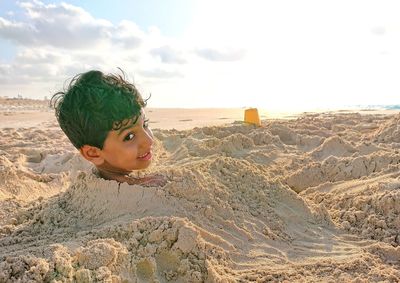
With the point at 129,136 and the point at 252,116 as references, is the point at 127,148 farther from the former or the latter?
the point at 252,116

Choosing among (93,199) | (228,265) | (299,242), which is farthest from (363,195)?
(93,199)

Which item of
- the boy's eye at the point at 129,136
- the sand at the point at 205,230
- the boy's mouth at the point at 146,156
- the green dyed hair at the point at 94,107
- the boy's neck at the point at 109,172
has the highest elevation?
the green dyed hair at the point at 94,107

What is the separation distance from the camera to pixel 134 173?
247cm

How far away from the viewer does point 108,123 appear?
2.15 m

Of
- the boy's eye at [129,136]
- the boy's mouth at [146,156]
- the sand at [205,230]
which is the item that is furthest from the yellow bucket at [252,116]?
the boy's eye at [129,136]

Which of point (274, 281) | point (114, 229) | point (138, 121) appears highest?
point (138, 121)

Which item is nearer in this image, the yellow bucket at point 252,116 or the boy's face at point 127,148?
the boy's face at point 127,148

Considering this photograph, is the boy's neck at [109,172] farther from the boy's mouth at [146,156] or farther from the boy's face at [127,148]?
the boy's mouth at [146,156]

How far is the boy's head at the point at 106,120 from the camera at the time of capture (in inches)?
84.2

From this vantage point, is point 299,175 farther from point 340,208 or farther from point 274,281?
point 274,281

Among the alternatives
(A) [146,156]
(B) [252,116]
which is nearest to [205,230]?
(A) [146,156]

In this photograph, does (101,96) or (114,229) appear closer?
(114,229)

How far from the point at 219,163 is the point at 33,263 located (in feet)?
5.29

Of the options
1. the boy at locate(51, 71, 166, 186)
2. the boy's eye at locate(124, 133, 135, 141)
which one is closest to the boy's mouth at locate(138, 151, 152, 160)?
the boy at locate(51, 71, 166, 186)
